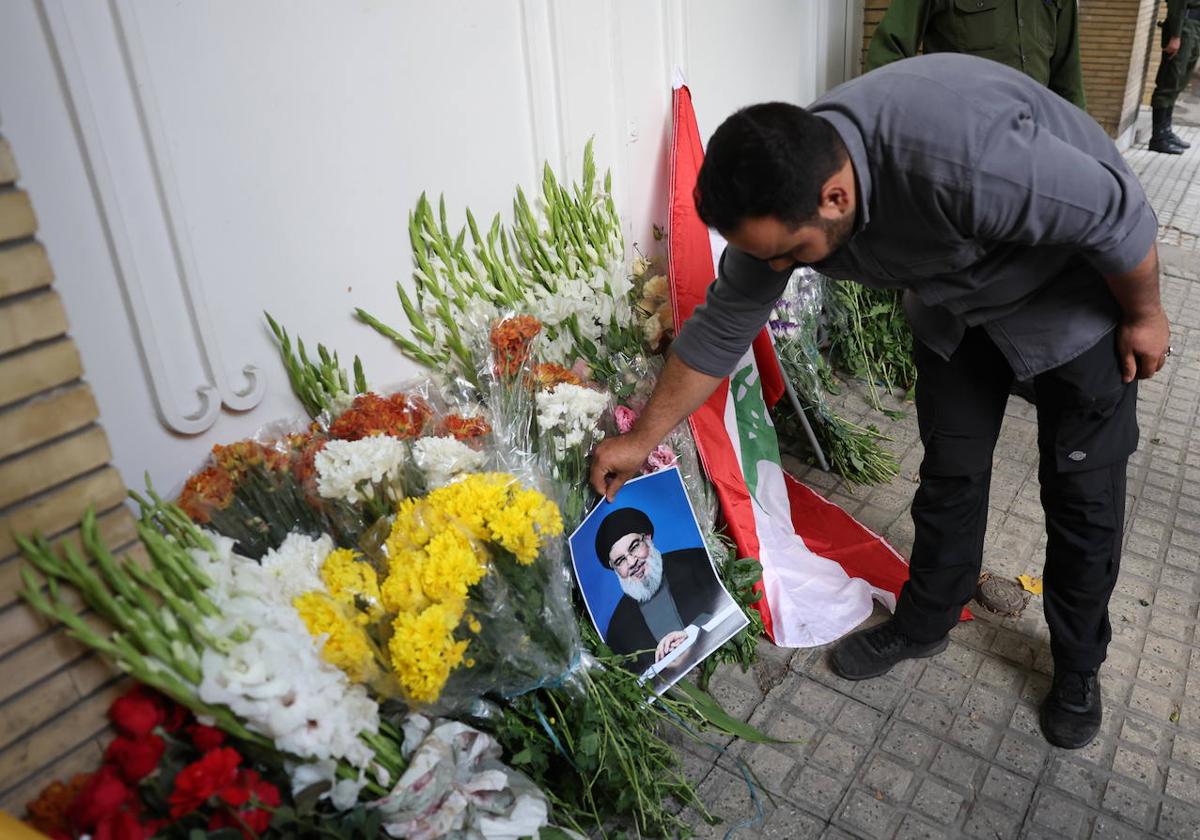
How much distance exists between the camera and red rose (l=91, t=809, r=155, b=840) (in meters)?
1.32

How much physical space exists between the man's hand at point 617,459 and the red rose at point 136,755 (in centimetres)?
115

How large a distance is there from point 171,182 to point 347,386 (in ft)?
2.21

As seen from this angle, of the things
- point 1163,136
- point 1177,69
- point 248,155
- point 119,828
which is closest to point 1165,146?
point 1163,136

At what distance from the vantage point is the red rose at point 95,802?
4.42ft

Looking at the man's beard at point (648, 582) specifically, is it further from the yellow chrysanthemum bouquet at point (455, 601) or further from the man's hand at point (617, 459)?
the yellow chrysanthemum bouquet at point (455, 601)

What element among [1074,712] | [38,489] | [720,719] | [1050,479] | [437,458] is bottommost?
[1074,712]

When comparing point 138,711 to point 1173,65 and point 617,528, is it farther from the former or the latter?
point 1173,65

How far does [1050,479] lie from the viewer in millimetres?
2205


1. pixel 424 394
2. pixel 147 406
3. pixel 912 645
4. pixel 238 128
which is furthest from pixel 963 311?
pixel 147 406

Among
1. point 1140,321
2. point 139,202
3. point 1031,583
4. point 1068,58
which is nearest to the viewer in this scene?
point 139,202

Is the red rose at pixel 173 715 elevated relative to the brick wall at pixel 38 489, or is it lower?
lower

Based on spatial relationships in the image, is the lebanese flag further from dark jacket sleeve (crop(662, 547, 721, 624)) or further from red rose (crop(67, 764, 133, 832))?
red rose (crop(67, 764, 133, 832))

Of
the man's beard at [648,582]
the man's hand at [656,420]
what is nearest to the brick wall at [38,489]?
the man's hand at [656,420]

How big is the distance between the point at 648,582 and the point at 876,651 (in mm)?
694
